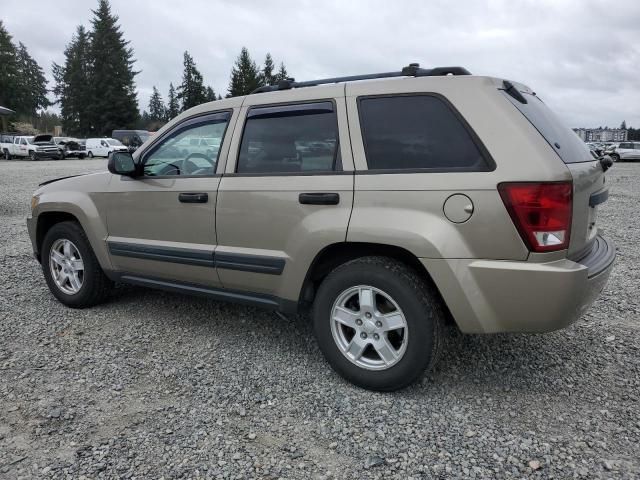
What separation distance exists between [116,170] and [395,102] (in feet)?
7.03

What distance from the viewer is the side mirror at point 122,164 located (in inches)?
152

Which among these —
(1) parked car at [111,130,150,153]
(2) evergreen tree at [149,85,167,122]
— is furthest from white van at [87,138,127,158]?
(2) evergreen tree at [149,85,167,122]

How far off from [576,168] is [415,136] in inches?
34.4

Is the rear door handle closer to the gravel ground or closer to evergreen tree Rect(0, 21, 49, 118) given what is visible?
the gravel ground

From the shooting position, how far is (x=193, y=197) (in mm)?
3641

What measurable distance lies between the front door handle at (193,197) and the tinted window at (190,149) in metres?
0.18

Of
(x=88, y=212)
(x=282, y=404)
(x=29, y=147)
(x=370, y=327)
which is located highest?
(x=29, y=147)

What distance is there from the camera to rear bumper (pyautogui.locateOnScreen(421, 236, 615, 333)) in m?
2.62

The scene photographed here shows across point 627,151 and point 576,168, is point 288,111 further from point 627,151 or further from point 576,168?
point 627,151

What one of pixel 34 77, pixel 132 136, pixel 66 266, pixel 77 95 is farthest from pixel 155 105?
pixel 66 266

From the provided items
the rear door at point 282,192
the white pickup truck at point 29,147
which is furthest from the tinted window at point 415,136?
the white pickup truck at point 29,147

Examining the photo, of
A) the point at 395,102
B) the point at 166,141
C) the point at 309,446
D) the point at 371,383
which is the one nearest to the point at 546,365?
the point at 371,383

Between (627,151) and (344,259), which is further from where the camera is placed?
(627,151)

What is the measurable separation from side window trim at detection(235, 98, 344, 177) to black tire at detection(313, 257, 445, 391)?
0.60 meters
